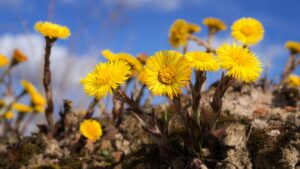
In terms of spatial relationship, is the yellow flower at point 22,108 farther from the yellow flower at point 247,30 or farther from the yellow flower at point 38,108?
the yellow flower at point 247,30

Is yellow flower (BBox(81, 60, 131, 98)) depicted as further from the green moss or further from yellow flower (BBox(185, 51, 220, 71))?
the green moss

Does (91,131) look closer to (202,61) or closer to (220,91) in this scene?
(220,91)

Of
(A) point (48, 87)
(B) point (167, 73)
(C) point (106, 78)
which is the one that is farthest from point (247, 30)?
(A) point (48, 87)

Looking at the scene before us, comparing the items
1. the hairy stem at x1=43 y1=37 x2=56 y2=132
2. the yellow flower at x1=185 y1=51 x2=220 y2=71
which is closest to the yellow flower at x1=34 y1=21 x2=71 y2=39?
the hairy stem at x1=43 y1=37 x2=56 y2=132

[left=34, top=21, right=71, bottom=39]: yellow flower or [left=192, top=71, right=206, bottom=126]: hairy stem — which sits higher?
[left=34, top=21, right=71, bottom=39]: yellow flower

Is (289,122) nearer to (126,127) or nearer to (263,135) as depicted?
(263,135)

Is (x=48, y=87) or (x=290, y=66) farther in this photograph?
(x=290, y=66)

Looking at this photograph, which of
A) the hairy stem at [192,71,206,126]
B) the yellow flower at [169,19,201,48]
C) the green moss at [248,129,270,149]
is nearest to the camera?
the hairy stem at [192,71,206,126]
